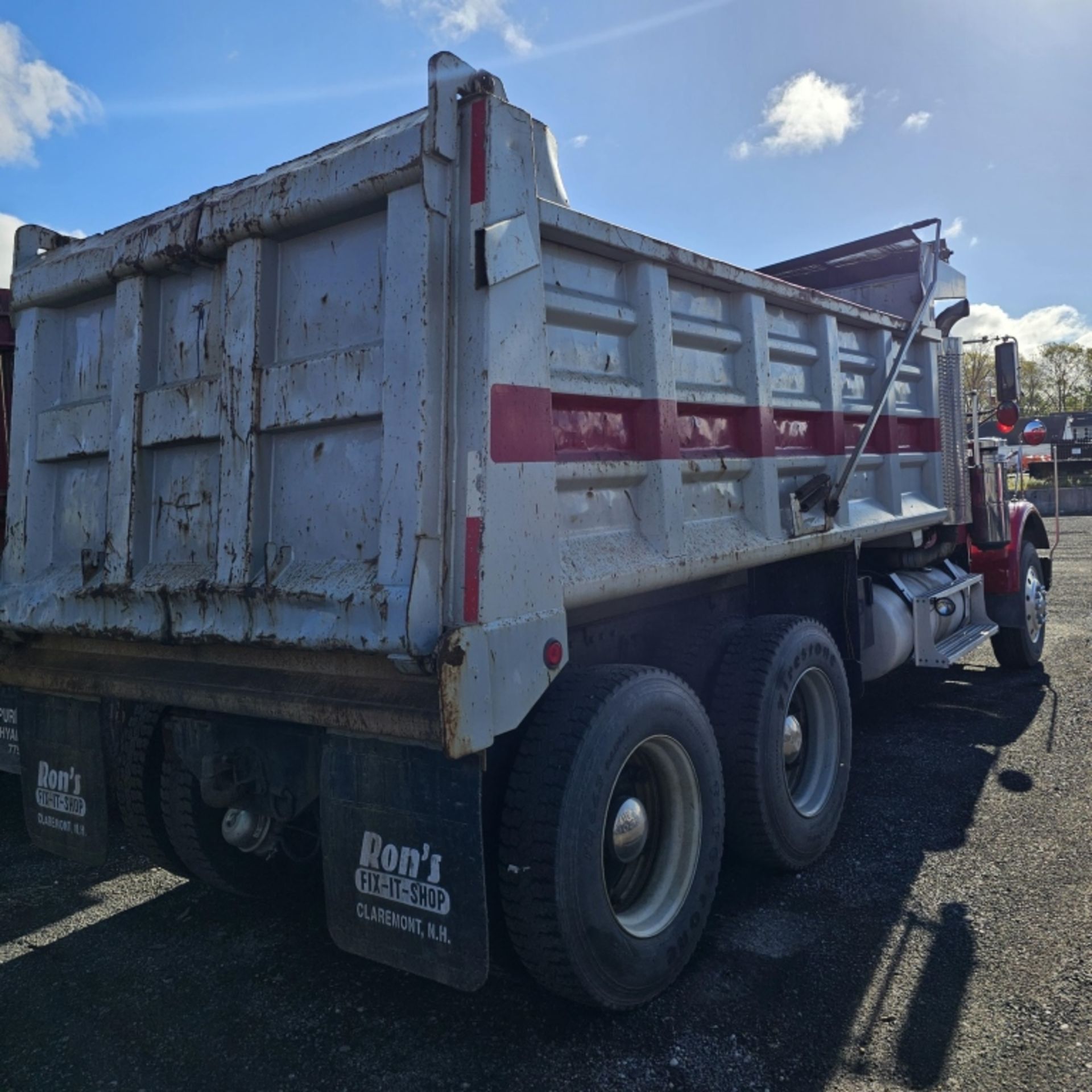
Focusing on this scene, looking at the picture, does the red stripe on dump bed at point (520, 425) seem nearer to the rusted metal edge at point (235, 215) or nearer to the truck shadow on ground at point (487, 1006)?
the rusted metal edge at point (235, 215)

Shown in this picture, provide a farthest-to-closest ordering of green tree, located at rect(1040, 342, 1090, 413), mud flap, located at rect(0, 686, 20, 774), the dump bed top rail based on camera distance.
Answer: green tree, located at rect(1040, 342, 1090, 413) < mud flap, located at rect(0, 686, 20, 774) < the dump bed top rail

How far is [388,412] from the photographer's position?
2547 millimetres

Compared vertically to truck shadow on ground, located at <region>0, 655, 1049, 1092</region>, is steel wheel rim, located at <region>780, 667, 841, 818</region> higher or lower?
higher

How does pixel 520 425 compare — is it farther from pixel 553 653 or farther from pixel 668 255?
pixel 668 255

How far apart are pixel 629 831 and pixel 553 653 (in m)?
0.73

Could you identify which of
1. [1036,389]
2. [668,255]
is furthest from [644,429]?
[1036,389]

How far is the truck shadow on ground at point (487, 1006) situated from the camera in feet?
8.50

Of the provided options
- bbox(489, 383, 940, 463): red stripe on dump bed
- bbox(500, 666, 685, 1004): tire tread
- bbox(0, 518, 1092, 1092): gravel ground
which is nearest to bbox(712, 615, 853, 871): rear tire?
bbox(0, 518, 1092, 1092): gravel ground

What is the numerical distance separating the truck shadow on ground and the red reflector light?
0.99 m

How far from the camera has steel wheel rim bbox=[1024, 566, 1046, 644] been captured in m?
7.57

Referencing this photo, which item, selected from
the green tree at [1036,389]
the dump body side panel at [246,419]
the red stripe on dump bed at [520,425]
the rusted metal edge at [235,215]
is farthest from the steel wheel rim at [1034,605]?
the green tree at [1036,389]

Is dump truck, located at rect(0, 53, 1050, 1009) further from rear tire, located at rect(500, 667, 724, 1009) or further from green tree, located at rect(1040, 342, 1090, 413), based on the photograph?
green tree, located at rect(1040, 342, 1090, 413)

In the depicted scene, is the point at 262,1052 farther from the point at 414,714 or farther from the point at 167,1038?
the point at 414,714

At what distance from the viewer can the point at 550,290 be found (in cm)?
285
